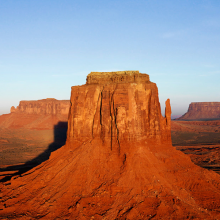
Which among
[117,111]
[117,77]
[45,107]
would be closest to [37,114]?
[45,107]

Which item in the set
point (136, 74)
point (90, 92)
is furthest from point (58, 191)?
point (136, 74)

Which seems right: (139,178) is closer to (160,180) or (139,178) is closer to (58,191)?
(160,180)

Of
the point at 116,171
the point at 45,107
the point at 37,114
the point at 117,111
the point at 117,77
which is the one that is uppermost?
the point at 45,107

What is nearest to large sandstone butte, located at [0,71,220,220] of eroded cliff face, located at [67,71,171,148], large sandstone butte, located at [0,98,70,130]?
eroded cliff face, located at [67,71,171,148]

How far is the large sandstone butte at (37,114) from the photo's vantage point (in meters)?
108

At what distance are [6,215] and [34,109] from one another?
359 feet

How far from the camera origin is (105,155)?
2352cm

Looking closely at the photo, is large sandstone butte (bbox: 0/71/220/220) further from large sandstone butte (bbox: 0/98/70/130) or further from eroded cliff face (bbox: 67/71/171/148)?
large sandstone butte (bbox: 0/98/70/130)

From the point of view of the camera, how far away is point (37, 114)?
11950 centimetres

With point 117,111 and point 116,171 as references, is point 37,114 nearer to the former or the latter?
point 117,111

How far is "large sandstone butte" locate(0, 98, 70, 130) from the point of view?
108 m

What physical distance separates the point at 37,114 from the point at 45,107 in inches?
234

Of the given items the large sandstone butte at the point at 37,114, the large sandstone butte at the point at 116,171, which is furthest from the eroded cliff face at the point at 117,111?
the large sandstone butte at the point at 37,114

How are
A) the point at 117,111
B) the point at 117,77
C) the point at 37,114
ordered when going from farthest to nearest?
the point at 37,114 < the point at 117,77 < the point at 117,111
